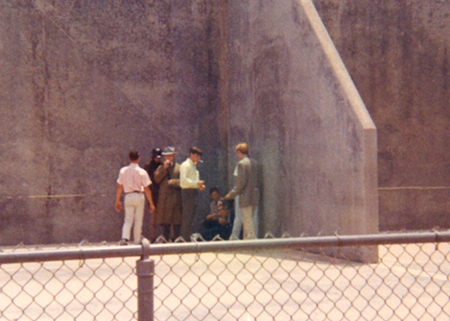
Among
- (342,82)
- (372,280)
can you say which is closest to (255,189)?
(342,82)

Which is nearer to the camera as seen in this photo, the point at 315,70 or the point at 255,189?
the point at 315,70

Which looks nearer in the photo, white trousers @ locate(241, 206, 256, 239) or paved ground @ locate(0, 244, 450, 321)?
paved ground @ locate(0, 244, 450, 321)

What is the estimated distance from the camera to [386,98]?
42.6 ft

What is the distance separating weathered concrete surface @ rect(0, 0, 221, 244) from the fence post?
9.90 meters

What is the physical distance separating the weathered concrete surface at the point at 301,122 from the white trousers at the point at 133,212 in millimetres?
2249

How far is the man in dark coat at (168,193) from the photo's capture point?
1163cm

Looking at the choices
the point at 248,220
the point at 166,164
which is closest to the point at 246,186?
the point at 248,220

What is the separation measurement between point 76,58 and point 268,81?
160 inches

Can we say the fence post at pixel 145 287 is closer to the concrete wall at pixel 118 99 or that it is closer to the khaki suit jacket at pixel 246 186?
the concrete wall at pixel 118 99

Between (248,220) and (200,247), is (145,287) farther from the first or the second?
(248,220)

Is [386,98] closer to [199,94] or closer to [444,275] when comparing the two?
[199,94]

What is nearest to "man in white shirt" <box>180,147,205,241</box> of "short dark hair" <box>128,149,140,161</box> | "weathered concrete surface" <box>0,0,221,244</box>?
"short dark hair" <box>128,149,140,161</box>

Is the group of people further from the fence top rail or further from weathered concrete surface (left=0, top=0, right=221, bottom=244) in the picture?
the fence top rail

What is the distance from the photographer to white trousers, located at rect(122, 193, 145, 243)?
11023 mm
